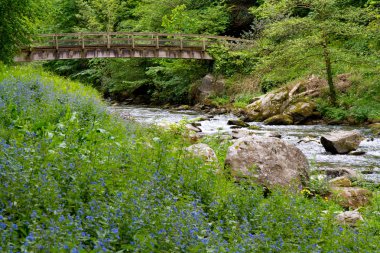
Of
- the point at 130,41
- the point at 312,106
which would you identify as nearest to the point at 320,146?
the point at 312,106

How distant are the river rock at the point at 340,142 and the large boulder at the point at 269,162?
4.62 m

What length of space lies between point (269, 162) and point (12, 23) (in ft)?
37.6

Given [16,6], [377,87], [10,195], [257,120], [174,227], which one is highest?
[16,6]

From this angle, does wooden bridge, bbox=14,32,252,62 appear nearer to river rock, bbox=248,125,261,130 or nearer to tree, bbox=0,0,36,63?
tree, bbox=0,0,36,63

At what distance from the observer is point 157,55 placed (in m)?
29.7

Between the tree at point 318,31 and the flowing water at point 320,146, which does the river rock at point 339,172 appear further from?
the tree at point 318,31

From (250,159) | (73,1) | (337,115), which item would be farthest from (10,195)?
(73,1)

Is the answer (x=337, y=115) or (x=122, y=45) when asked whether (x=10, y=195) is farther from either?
(x=122, y=45)

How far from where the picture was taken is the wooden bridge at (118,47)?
88.5ft

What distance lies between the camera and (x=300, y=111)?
20.6m

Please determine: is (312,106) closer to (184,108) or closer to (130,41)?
(184,108)

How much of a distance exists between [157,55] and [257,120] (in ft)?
33.8

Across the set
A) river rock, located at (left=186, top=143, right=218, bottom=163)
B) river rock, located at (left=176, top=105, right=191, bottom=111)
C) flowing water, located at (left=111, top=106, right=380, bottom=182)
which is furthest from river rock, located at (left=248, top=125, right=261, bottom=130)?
river rock, located at (left=186, top=143, right=218, bottom=163)

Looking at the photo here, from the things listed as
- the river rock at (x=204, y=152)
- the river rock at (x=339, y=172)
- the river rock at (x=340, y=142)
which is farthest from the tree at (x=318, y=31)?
the river rock at (x=204, y=152)
